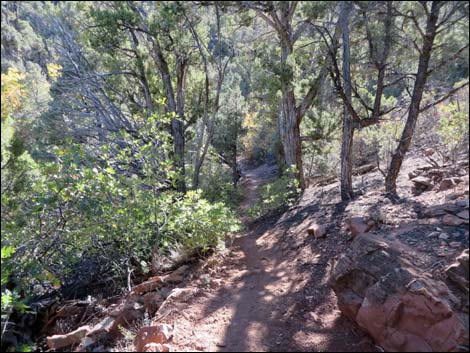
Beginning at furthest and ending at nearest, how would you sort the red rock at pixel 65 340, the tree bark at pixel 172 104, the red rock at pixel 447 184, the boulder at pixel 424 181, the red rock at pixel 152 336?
1. the tree bark at pixel 172 104
2. the boulder at pixel 424 181
3. the red rock at pixel 447 184
4. the red rock at pixel 65 340
5. the red rock at pixel 152 336

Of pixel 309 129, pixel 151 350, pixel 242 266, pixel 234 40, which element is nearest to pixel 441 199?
pixel 242 266

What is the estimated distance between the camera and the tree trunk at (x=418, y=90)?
3.96m

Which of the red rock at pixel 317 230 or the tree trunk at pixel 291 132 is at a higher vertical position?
the tree trunk at pixel 291 132

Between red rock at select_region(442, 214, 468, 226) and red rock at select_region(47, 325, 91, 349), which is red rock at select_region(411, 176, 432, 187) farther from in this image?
red rock at select_region(47, 325, 91, 349)

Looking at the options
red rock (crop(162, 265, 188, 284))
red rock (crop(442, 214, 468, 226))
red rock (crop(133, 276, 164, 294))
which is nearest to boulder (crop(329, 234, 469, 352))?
red rock (crop(442, 214, 468, 226))

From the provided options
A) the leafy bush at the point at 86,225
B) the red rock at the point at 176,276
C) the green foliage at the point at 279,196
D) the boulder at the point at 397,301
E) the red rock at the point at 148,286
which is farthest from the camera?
the green foliage at the point at 279,196

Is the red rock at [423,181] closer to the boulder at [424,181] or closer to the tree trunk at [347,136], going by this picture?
the boulder at [424,181]

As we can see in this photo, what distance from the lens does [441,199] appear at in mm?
4047

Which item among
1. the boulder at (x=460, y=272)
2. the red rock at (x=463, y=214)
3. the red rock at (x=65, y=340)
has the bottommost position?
the red rock at (x=65, y=340)

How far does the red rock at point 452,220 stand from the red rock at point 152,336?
128 inches

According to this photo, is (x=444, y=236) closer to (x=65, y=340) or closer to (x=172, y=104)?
(x=65, y=340)

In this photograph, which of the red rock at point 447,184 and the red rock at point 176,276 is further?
the red rock at point 176,276

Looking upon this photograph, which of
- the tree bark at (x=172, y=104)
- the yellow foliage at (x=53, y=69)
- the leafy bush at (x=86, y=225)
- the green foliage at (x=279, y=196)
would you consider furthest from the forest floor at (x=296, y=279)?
the yellow foliage at (x=53, y=69)

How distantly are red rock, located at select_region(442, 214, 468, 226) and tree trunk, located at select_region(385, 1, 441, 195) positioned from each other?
6.82 feet
